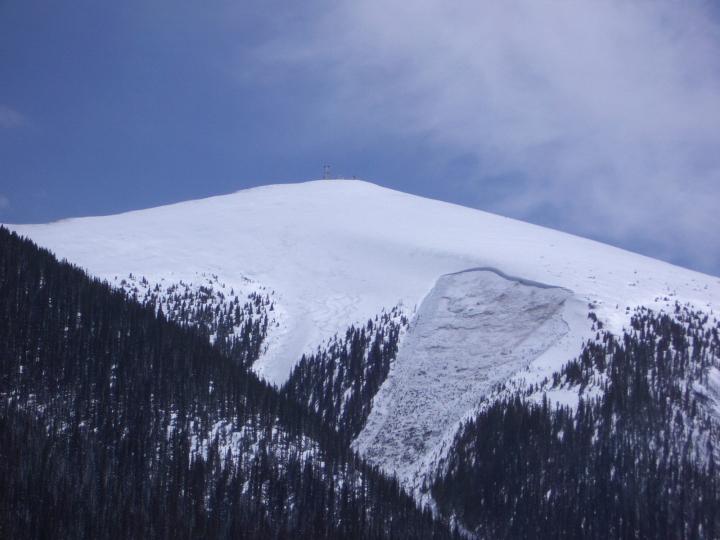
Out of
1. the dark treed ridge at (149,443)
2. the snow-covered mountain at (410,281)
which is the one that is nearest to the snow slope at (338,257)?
the snow-covered mountain at (410,281)

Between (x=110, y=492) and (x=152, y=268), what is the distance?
31721mm

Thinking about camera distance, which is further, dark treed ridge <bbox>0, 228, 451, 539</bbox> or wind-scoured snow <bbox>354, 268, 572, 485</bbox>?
wind-scoured snow <bbox>354, 268, 572, 485</bbox>

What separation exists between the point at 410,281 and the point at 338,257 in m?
9.93

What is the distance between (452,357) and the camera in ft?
197

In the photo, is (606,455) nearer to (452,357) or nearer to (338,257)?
(452,357)

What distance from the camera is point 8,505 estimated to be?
3981cm

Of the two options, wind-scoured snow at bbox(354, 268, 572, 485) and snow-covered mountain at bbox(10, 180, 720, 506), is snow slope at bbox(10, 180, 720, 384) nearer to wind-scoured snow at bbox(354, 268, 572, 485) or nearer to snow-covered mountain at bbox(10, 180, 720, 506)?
snow-covered mountain at bbox(10, 180, 720, 506)

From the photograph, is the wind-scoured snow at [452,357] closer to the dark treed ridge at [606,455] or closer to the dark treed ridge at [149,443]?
the dark treed ridge at [606,455]

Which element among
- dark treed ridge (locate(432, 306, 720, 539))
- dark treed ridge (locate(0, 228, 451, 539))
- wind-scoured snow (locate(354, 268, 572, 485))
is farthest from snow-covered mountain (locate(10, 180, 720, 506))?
dark treed ridge (locate(0, 228, 451, 539))

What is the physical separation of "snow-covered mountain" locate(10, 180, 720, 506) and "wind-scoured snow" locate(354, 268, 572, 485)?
112 mm

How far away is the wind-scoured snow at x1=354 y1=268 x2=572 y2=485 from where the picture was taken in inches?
2080

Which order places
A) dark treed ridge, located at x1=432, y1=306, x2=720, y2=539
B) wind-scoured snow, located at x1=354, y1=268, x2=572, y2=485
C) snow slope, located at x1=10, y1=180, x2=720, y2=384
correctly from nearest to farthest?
dark treed ridge, located at x1=432, y1=306, x2=720, y2=539, wind-scoured snow, located at x1=354, y1=268, x2=572, y2=485, snow slope, located at x1=10, y1=180, x2=720, y2=384

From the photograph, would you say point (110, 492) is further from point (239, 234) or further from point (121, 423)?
point (239, 234)

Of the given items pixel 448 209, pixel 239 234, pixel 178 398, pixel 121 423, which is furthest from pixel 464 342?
pixel 448 209
